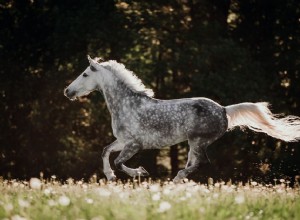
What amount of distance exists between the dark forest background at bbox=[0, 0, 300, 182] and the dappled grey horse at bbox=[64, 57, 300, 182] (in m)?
10.4

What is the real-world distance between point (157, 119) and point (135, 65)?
42.4ft

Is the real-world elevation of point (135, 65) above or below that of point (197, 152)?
above

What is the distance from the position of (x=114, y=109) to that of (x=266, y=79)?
44.1ft

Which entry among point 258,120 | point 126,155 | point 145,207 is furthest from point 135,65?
point 145,207

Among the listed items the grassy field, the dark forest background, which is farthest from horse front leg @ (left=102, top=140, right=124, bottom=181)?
the dark forest background

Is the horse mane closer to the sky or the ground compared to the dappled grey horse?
closer to the sky

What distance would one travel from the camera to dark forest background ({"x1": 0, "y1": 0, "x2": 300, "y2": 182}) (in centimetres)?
2189

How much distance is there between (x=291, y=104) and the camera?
77.6ft

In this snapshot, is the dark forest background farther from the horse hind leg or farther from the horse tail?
the horse hind leg

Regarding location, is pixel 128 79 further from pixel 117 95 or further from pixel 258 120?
pixel 258 120

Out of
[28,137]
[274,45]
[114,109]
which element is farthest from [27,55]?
[114,109]

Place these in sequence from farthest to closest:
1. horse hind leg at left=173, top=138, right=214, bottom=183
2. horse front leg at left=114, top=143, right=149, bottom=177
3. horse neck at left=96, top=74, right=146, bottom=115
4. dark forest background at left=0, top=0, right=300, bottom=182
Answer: dark forest background at left=0, top=0, right=300, bottom=182, horse neck at left=96, top=74, right=146, bottom=115, horse hind leg at left=173, top=138, right=214, bottom=183, horse front leg at left=114, top=143, right=149, bottom=177

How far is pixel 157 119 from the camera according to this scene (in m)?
10.0

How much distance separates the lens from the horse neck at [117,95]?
1026cm
